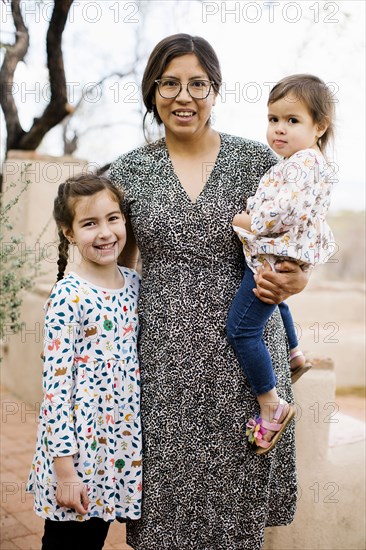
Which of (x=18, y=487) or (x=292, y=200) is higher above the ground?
(x=292, y=200)

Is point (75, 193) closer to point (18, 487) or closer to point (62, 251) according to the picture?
point (62, 251)

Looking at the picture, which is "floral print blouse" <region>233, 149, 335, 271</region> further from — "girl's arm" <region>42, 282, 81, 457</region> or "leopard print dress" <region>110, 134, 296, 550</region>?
"girl's arm" <region>42, 282, 81, 457</region>

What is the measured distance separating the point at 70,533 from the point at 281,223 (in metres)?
1.09

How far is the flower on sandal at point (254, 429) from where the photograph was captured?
2.12 m

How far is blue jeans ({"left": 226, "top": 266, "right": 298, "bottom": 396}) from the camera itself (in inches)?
82.4

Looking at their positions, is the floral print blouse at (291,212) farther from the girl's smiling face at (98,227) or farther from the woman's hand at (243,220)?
the girl's smiling face at (98,227)

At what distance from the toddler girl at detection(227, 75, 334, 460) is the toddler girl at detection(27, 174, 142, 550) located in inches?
13.4

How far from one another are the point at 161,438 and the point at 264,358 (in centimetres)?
39

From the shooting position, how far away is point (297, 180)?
2047 millimetres

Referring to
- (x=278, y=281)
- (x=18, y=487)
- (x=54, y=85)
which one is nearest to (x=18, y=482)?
(x=18, y=487)

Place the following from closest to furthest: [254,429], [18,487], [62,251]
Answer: [254,429], [62,251], [18,487]

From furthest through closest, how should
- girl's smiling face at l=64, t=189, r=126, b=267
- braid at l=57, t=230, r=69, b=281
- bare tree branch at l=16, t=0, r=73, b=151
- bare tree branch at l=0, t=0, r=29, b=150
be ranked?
bare tree branch at l=0, t=0, r=29, b=150, bare tree branch at l=16, t=0, r=73, b=151, braid at l=57, t=230, r=69, b=281, girl's smiling face at l=64, t=189, r=126, b=267

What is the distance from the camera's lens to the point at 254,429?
2.14 metres

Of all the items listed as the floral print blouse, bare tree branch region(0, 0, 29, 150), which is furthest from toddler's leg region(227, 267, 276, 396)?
bare tree branch region(0, 0, 29, 150)
